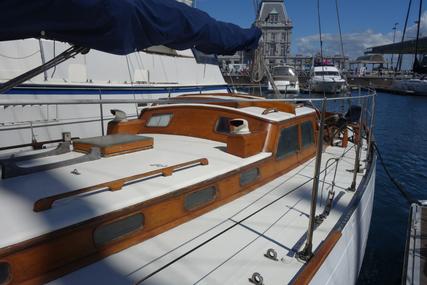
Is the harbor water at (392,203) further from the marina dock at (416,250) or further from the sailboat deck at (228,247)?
the sailboat deck at (228,247)

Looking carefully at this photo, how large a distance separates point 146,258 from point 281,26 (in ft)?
272

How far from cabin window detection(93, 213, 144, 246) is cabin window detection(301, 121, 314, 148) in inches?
131

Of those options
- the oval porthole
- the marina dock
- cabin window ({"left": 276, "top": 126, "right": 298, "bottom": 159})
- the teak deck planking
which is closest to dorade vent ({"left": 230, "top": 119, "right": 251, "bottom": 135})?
the teak deck planking

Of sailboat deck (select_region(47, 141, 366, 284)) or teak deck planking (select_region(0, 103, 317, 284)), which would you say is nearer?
teak deck planking (select_region(0, 103, 317, 284))

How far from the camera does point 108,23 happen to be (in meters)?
3.04

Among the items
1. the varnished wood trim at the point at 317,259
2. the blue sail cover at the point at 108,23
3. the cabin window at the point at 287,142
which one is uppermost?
the blue sail cover at the point at 108,23

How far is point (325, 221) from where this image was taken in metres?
3.96

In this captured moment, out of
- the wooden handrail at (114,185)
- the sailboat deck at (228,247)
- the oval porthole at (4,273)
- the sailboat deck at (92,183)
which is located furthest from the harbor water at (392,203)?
the oval porthole at (4,273)

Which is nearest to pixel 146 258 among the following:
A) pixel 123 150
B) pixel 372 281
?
pixel 123 150

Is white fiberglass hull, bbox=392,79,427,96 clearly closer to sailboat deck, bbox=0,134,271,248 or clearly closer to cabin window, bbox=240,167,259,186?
cabin window, bbox=240,167,259,186

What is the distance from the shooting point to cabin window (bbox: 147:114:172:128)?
545 cm

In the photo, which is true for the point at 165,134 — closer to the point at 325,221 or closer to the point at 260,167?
the point at 260,167

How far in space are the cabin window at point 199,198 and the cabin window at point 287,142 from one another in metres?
1.43

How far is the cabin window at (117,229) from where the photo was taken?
275cm
